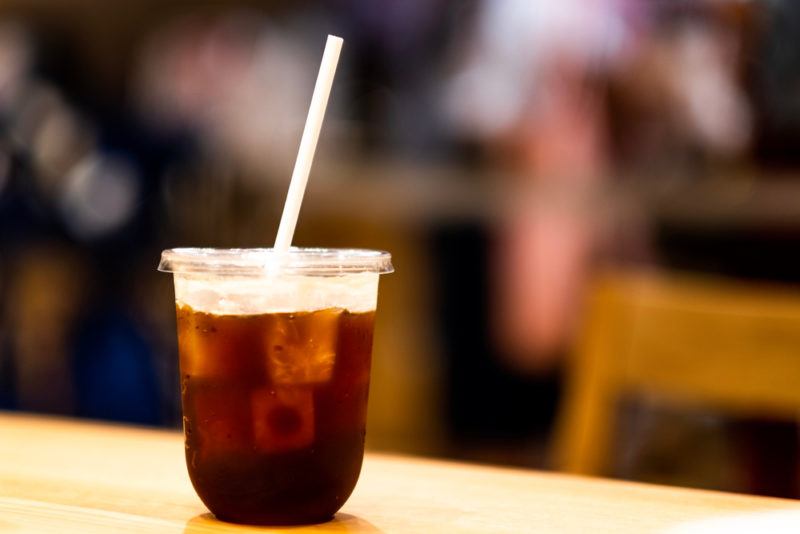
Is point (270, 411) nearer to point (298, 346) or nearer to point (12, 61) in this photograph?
point (298, 346)

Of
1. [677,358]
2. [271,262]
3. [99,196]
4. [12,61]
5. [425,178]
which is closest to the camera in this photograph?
[271,262]

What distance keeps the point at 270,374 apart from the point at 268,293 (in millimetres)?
76

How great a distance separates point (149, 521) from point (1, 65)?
14.6ft

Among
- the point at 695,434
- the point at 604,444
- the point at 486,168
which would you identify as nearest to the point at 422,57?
the point at 486,168

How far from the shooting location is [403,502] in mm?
1221

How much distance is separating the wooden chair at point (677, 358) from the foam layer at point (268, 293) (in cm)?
87

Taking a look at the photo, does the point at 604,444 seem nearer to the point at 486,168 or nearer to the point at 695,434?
the point at 695,434

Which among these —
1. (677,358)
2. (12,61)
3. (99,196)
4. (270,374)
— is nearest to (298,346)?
(270,374)

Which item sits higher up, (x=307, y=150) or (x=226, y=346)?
(x=307, y=150)

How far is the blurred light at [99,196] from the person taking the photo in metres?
4.76

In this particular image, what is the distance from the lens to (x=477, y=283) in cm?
437

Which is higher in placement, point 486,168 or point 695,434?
point 486,168

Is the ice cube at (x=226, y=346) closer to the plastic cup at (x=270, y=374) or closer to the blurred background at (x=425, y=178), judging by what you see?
the plastic cup at (x=270, y=374)

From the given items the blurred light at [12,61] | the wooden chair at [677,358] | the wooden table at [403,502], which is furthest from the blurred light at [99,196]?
the wooden table at [403,502]
